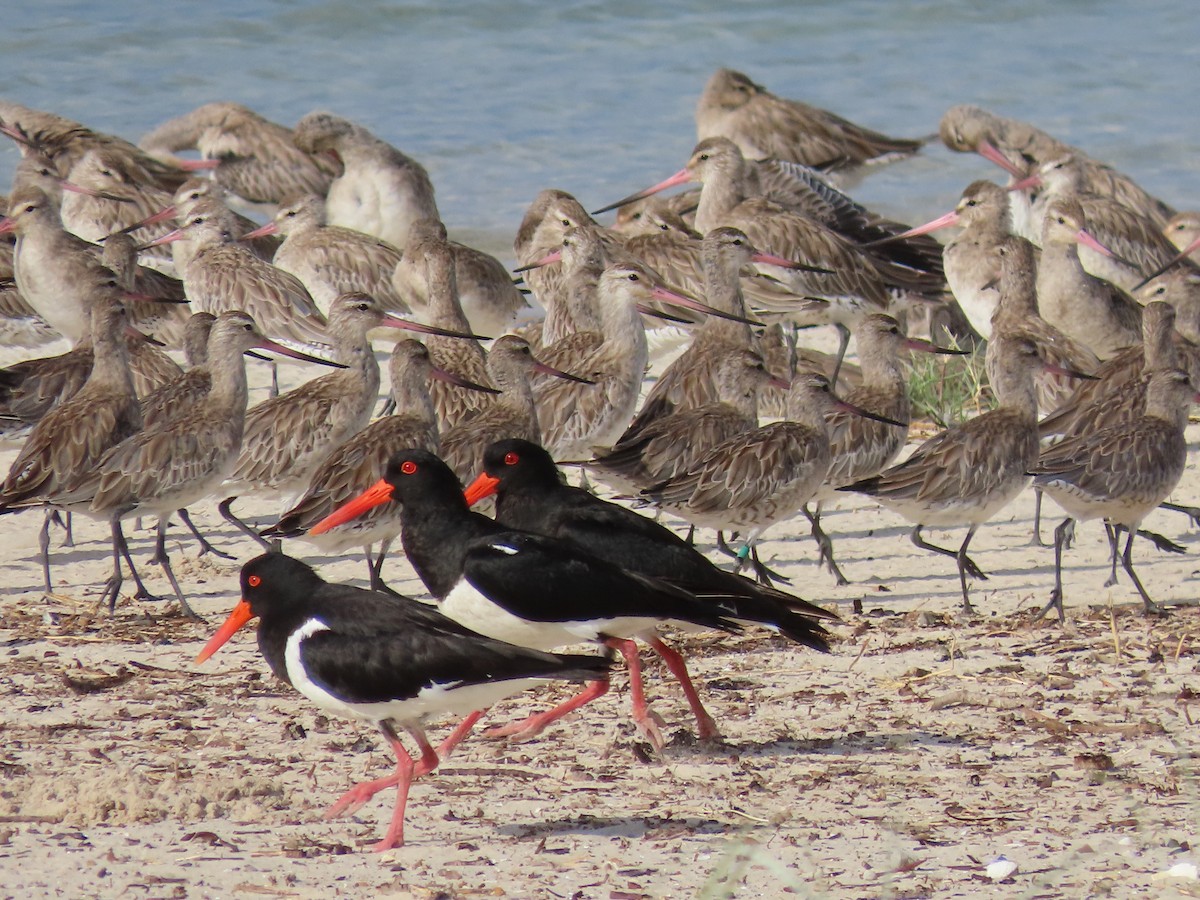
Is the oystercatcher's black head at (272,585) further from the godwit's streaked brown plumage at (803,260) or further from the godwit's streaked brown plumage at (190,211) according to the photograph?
the godwit's streaked brown plumage at (190,211)

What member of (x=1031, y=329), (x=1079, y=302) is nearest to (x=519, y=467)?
(x=1031, y=329)

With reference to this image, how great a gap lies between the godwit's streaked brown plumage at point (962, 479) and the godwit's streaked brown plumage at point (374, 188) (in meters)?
7.15

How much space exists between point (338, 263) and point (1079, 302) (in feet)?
15.1

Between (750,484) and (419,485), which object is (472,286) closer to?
(750,484)

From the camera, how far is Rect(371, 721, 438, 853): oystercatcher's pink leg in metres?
5.02

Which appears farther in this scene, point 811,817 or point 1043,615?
point 1043,615

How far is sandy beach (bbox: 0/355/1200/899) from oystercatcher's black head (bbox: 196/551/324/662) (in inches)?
18.6

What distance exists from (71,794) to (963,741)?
2.60 meters

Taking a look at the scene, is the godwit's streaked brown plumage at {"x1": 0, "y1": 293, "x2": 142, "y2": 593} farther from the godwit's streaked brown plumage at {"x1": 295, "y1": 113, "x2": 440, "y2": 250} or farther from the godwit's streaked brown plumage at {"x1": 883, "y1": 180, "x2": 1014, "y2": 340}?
the godwit's streaked brown plumage at {"x1": 295, "y1": 113, "x2": 440, "y2": 250}

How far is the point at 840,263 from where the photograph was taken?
12555 mm

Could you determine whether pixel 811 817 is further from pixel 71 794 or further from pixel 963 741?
pixel 71 794

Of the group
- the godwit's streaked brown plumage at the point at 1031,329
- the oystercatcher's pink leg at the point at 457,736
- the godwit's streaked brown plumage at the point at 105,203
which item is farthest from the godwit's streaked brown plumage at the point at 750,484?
the godwit's streaked brown plumage at the point at 105,203

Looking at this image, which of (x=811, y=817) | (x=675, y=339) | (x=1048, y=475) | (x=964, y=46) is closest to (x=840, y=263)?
(x=675, y=339)

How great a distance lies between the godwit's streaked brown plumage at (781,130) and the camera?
1700 cm
